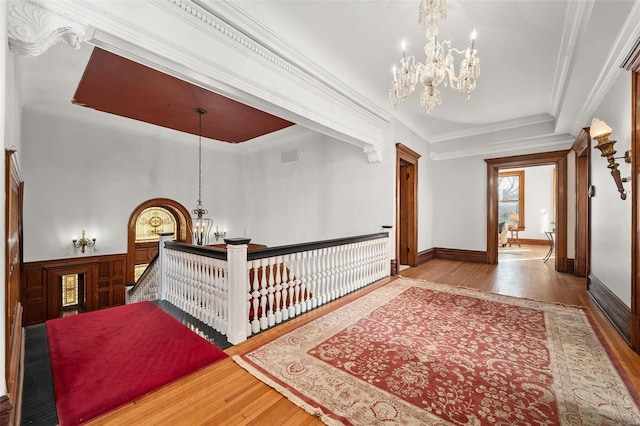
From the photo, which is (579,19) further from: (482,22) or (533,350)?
(533,350)

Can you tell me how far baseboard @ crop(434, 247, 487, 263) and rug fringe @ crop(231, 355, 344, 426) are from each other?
6.19 m

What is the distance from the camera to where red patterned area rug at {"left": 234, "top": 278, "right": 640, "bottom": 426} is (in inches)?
65.2

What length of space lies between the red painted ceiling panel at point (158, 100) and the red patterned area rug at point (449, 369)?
4058mm

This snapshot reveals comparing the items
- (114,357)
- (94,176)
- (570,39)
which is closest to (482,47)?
(570,39)

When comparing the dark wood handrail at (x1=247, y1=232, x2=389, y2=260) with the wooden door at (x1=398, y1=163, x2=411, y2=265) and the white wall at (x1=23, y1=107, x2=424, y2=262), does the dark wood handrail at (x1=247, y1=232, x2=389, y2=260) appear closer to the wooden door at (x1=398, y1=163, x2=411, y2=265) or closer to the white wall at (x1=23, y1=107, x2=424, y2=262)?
the white wall at (x1=23, y1=107, x2=424, y2=262)

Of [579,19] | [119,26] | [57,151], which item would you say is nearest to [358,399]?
[119,26]

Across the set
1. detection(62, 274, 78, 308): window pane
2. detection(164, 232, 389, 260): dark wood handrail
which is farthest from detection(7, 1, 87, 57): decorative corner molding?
detection(62, 274, 78, 308): window pane

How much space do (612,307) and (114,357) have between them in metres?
5.07

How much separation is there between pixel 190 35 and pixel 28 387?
298cm

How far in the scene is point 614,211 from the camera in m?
3.11

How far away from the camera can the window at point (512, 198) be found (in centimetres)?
1024

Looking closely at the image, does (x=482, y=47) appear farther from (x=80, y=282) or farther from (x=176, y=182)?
(x=80, y=282)

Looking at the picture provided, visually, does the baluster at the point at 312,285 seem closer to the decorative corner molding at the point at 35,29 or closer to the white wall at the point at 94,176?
the decorative corner molding at the point at 35,29

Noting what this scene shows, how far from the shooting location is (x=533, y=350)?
7.83 ft
